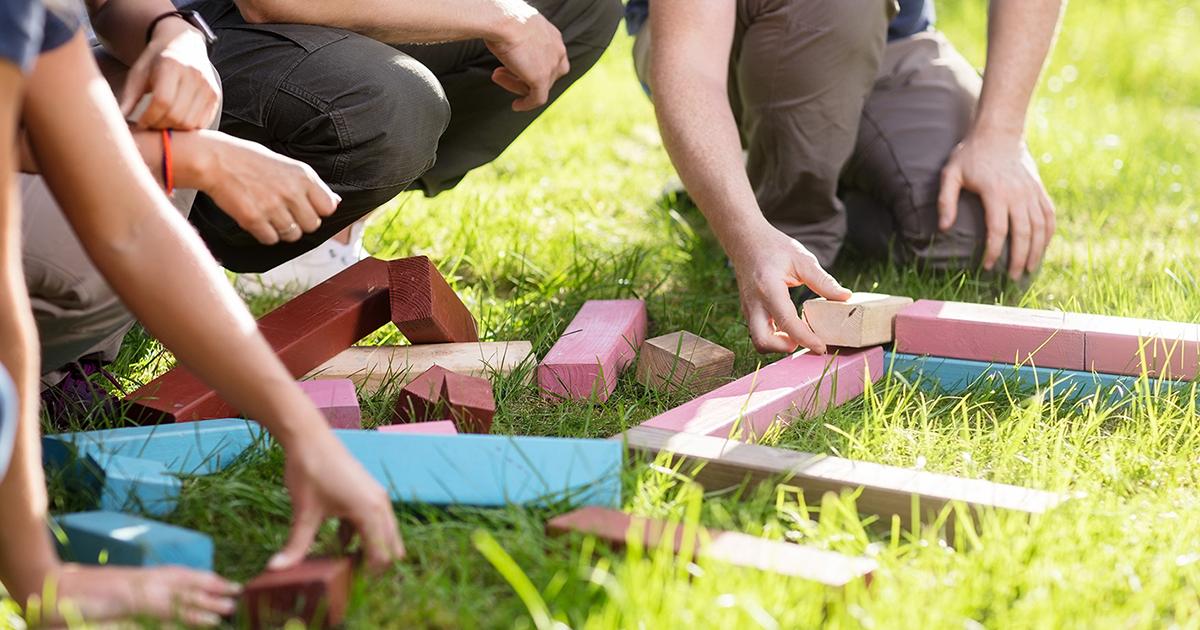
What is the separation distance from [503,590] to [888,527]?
0.58 meters

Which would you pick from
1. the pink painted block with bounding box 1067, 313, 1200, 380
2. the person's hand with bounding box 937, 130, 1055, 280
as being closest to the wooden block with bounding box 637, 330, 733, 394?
the pink painted block with bounding box 1067, 313, 1200, 380

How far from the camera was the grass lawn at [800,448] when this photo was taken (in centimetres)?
141

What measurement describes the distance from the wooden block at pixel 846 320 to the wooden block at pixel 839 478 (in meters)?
0.46

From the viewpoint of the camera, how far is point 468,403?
1946 mm

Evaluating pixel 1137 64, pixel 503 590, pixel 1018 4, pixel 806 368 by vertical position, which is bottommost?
pixel 1137 64

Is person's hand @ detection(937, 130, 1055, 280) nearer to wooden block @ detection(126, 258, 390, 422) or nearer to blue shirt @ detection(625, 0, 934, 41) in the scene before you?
blue shirt @ detection(625, 0, 934, 41)

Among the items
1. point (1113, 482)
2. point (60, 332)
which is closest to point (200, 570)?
point (60, 332)

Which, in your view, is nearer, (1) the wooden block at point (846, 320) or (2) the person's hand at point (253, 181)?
(2) the person's hand at point (253, 181)

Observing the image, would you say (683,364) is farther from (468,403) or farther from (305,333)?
(305,333)

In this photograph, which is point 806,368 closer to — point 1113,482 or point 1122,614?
point 1113,482

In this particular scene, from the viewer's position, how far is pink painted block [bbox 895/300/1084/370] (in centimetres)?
227

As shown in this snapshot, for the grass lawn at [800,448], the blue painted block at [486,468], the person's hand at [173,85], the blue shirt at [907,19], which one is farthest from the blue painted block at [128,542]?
the blue shirt at [907,19]

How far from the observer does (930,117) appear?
3.14 metres

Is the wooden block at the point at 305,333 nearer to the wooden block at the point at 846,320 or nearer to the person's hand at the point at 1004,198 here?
the wooden block at the point at 846,320
